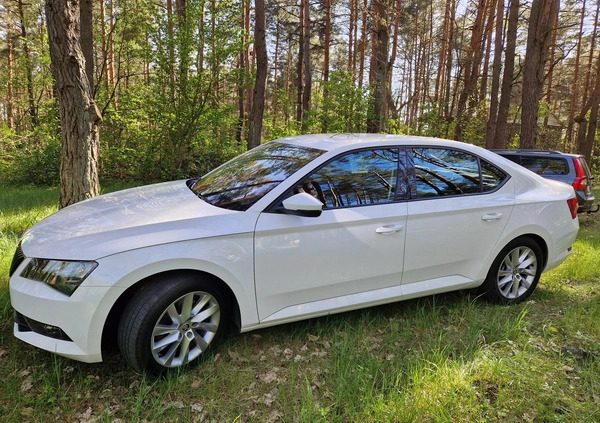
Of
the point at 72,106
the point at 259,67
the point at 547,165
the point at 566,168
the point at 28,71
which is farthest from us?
the point at 28,71

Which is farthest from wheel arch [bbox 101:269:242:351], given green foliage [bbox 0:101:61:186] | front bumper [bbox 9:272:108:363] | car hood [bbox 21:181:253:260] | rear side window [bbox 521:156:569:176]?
green foliage [bbox 0:101:61:186]

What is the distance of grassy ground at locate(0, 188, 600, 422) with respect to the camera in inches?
97.1

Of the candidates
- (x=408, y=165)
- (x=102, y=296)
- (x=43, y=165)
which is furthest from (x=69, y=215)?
(x=43, y=165)

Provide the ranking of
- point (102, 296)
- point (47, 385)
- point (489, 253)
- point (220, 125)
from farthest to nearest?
point (220, 125)
point (489, 253)
point (47, 385)
point (102, 296)

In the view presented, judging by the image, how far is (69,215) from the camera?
2.99m

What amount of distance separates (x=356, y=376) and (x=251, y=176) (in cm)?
175

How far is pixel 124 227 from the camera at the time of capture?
Answer: 2580mm

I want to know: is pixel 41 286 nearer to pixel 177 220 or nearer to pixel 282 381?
pixel 177 220

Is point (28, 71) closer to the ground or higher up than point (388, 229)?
higher up

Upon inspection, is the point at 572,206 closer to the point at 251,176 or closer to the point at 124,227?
the point at 251,176

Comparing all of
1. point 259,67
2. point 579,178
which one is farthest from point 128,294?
point 259,67

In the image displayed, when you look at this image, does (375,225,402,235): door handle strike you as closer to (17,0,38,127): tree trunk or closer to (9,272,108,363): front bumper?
(9,272,108,363): front bumper

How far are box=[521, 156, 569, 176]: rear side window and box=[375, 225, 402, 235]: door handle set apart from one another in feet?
22.5

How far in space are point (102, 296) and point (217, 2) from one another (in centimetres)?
971
